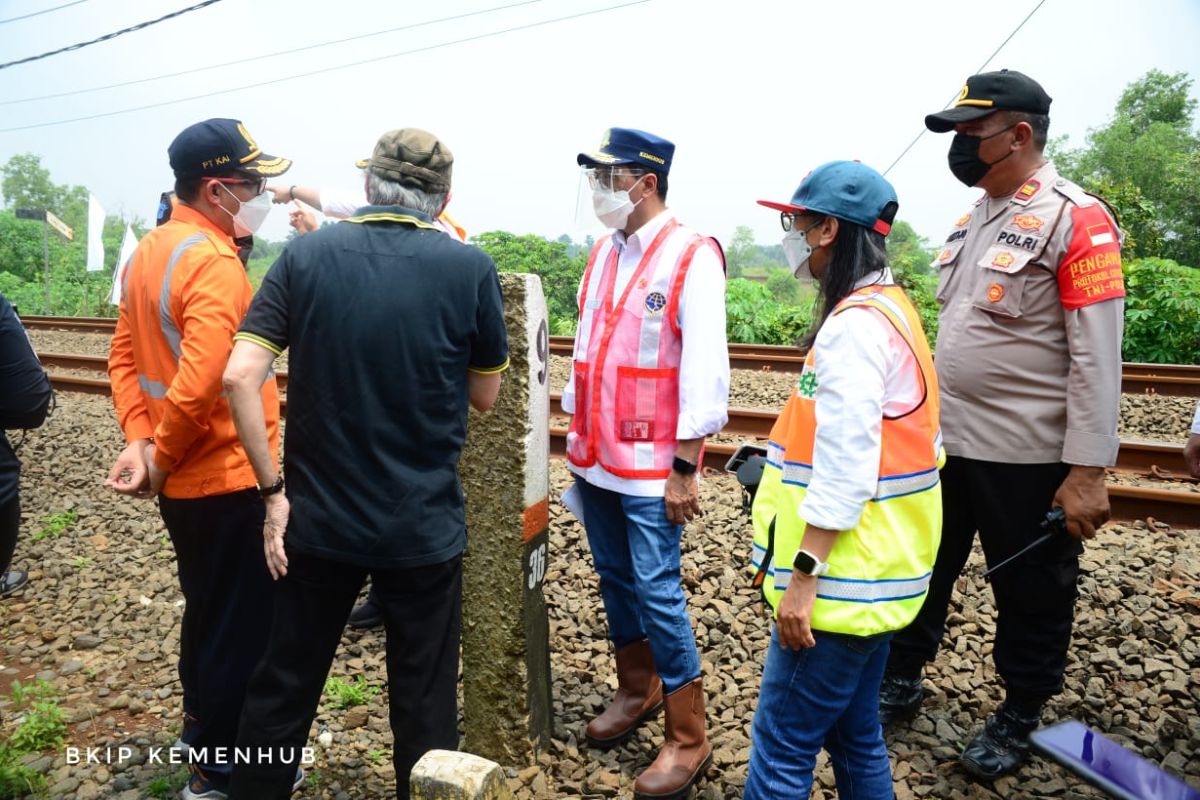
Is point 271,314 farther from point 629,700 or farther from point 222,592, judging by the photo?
point 629,700

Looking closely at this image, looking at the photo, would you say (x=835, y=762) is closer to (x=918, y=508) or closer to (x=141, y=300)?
(x=918, y=508)

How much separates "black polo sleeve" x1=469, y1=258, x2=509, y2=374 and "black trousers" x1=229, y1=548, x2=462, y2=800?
1.94 ft

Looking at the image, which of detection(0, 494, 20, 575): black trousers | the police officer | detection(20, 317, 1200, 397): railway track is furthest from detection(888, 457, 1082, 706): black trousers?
detection(20, 317, 1200, 397): railway track

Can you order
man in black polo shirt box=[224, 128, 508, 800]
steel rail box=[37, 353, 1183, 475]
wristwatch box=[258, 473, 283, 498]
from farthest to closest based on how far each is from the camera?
steel rail box=[37, 353, 1183, 475]
wristwatch box=[258, 473, 283, 498]
man in black polo shirt box=[224, 128, 508, 800]

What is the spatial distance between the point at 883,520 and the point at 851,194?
0.85 m

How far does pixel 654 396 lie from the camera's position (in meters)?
2.74

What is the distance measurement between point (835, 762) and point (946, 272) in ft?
5.99

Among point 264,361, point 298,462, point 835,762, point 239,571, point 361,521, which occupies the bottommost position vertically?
point 835,762

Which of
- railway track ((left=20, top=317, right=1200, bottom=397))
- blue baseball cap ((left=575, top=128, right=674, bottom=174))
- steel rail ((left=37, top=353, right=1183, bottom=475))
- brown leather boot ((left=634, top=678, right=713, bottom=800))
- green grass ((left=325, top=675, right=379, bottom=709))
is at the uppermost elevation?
blue baseball cap ((left=575, top=128, right=674, bottom=174))

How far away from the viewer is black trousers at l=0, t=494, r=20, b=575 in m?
3.13

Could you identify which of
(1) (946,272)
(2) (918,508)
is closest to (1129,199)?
→ (1) (946,272)

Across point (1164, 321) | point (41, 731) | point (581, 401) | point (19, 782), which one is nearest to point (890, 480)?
point (581, 401)

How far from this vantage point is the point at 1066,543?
263cm

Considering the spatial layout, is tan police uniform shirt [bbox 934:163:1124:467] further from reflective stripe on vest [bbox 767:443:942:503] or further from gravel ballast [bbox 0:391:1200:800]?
gravel ballast [bbox 0:391:1200:800]
